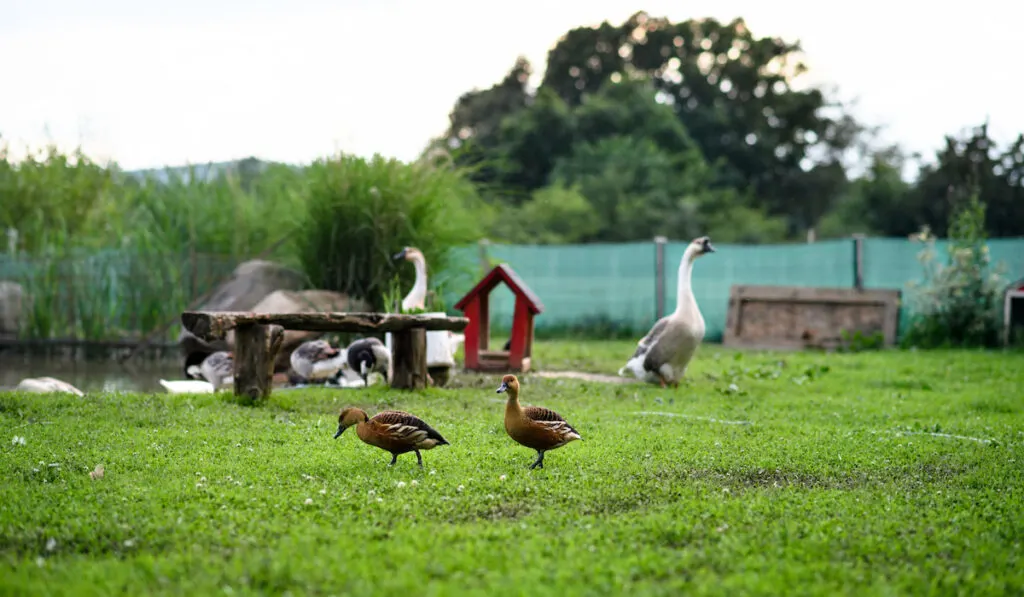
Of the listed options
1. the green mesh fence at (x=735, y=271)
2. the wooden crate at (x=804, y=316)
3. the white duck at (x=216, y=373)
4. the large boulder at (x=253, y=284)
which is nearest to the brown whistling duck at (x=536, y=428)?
the white duck at (x=216, y=373)

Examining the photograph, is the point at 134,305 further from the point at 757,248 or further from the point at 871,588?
the point at 871,588

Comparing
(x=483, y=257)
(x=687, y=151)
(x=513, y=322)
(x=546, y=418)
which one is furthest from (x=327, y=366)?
(x=687, y=151)

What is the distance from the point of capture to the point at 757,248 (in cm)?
1631

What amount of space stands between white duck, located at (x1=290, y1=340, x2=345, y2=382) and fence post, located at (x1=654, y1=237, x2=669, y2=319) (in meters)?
7.58

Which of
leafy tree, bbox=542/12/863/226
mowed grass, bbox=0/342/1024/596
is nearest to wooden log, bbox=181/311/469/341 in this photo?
mowed grass, bbox=0/342/1024/596

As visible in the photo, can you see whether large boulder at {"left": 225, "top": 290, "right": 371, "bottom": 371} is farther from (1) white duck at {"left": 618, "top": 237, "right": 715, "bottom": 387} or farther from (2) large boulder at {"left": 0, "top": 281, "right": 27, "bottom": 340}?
(2) large boulder at {"left": 0, "top": 281, "right": 27, "bottom": 340}

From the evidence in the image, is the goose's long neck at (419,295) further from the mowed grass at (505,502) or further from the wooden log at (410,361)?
the mowed grass at (505,502)

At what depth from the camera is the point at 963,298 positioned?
1402 cm

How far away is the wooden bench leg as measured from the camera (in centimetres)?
764

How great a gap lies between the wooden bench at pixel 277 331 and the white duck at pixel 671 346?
2025mm

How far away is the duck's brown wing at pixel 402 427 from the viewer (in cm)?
527

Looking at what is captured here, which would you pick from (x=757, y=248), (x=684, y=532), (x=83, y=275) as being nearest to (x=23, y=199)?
(x=83, y=275)

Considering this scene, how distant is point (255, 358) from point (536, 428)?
3256 mm

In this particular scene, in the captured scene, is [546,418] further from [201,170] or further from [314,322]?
[201,170]
